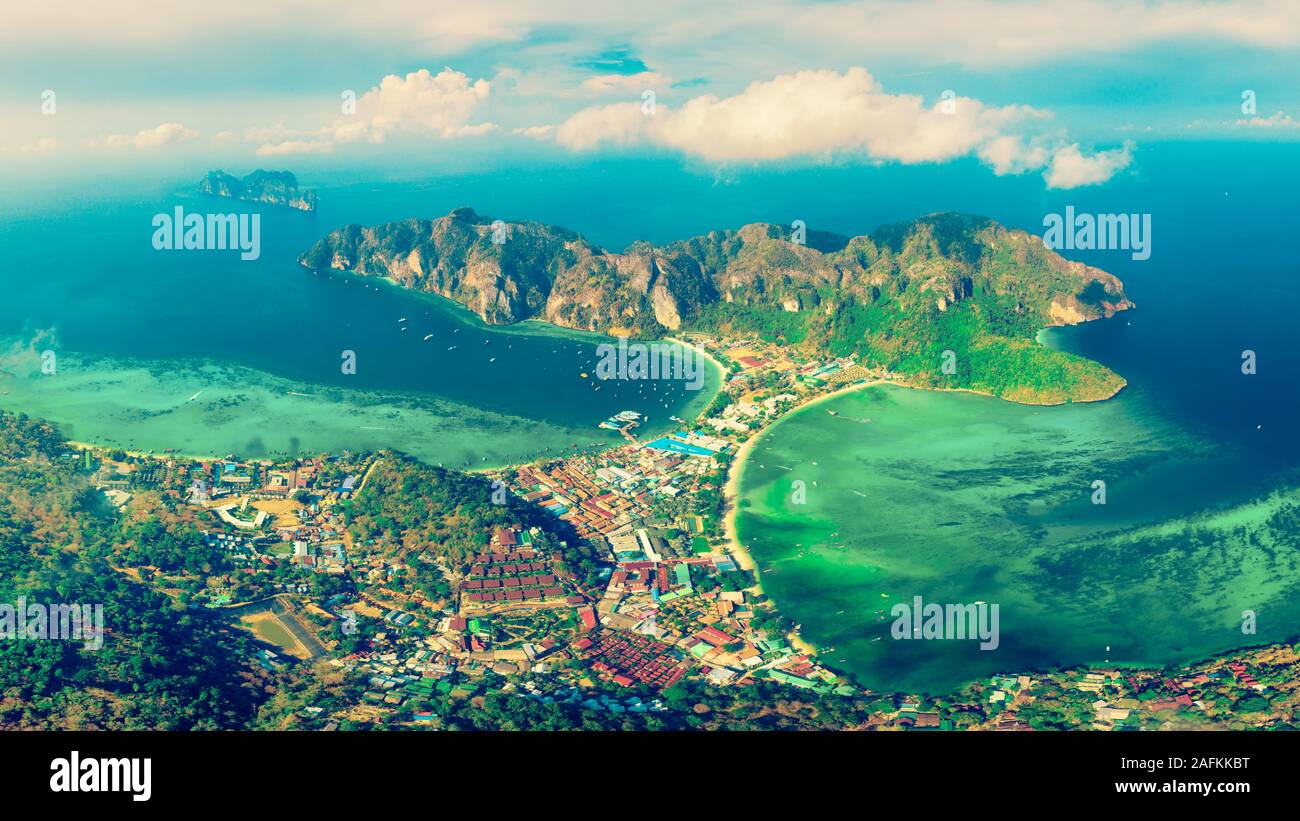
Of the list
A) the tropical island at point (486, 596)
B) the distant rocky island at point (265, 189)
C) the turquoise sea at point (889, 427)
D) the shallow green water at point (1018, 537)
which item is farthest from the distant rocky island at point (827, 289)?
the distant rocky island at point (265, 189)

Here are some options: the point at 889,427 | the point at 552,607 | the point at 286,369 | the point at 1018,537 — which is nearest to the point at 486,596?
the point at 552,607

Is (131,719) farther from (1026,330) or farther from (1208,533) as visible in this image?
(1026,330)

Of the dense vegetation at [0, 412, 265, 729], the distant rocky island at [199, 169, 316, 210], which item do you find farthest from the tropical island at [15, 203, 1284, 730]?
the distant rocky island at [199, 169, 316, 210]

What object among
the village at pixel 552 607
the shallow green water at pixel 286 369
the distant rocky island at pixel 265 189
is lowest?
the village at pixel 552 607

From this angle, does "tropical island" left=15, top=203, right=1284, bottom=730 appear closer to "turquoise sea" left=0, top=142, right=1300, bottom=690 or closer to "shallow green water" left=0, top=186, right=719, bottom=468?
"turquoise sea" left=0, top=142, right=1300, bottom=690

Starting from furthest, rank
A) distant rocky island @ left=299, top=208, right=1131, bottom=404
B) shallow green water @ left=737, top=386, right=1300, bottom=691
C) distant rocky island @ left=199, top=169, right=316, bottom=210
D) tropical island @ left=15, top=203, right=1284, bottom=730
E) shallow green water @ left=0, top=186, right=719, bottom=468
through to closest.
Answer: distant rocky island @ left=199, top=169, right=316, bottom=210 < distant rocky island @ left=299, top=208, right=1131, bottom=404 < shallow green water @ left=0, top=186, right=719, bottom=468 < shallow green water @ left=737, top=386, right=1300, bottom=691 < tropical island @ left=15, top=203, right=1284, bottom=730

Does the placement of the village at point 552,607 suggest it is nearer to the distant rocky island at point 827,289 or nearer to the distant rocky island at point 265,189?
the distant rocky island at point 827,289
